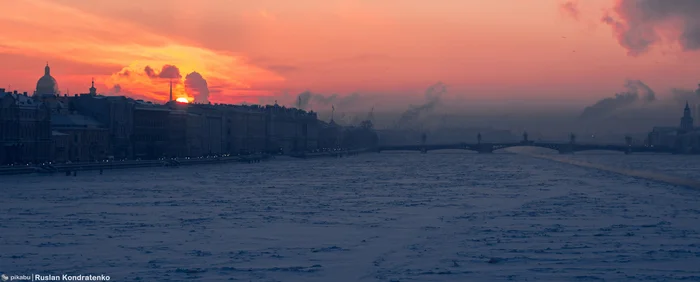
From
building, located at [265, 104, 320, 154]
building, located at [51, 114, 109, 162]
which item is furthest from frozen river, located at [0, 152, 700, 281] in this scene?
building, located at [265, 104, 320, 154]

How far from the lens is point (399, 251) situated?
22.2 meters

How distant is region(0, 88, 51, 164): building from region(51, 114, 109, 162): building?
76.0 inches

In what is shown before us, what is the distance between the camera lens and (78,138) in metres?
79.7

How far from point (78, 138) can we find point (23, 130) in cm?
876

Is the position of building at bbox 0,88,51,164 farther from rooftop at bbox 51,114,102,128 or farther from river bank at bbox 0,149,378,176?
rooftop at bbox 51,114,102,128

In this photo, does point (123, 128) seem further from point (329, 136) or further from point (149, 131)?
point (329, 136)

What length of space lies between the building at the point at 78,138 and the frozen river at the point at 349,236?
33075mm

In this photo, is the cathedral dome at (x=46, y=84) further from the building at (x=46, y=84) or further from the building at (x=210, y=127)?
the building at (x=210, y=127)

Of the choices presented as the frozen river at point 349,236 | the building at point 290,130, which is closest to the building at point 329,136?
the building at point 290,130

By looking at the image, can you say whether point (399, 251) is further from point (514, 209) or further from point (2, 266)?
point (514, 209)

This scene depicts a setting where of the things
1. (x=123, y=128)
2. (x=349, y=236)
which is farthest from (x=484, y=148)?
(x=349, y=236)

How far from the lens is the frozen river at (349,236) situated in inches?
755

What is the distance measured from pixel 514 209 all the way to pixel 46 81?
3851 inches

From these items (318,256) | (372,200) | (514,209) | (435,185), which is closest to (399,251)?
(318,256)
